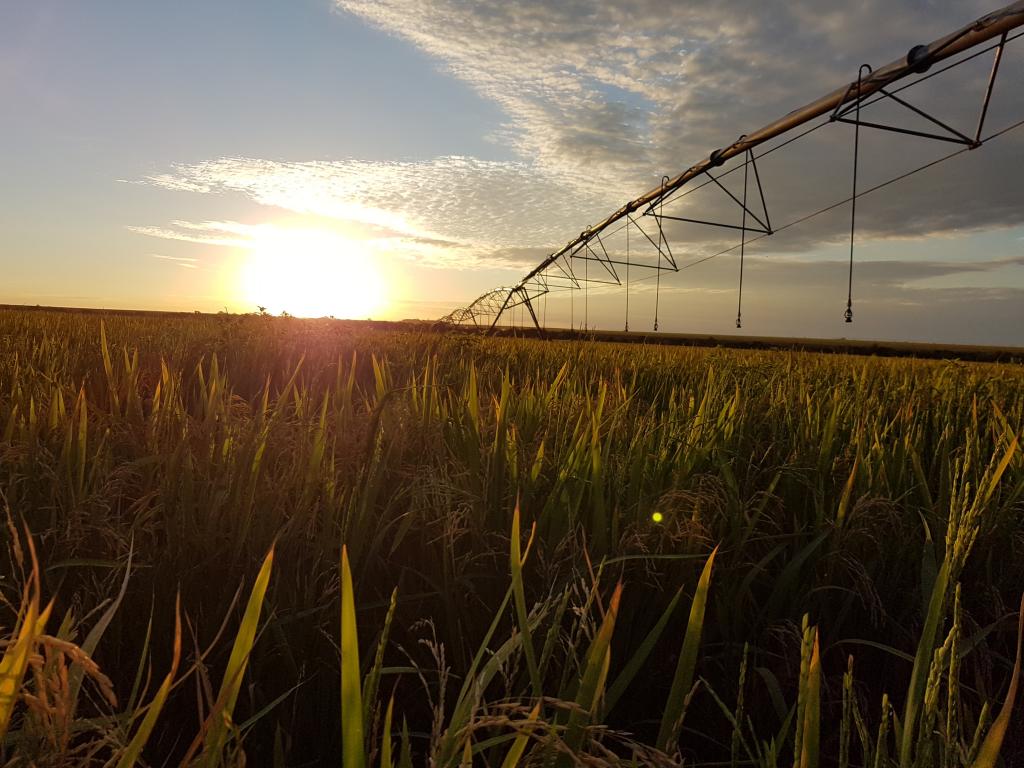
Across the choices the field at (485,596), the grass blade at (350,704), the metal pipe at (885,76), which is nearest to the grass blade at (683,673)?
the field at (485,596)

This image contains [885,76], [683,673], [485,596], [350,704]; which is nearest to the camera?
[350,704]

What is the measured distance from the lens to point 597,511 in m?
1.68

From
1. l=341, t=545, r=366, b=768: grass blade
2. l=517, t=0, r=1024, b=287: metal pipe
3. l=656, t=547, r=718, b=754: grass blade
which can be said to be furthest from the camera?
l=517, t=0, r=1024, b=287: metal pipe

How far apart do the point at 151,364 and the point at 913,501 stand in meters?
4.86

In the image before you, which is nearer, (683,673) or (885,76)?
(683,673)

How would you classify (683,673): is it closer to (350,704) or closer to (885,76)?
(350,704)

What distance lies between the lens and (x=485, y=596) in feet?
5.04

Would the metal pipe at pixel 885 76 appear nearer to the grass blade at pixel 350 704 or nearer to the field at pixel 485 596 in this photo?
the field at pixel 485 596

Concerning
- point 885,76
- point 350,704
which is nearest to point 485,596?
point 350,704

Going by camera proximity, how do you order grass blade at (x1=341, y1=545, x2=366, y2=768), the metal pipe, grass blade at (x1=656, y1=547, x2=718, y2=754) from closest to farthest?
1. grass blade at (x1=341, y1=545, x2=366, y2=768)
2. grass blade at (x1=656, y1=547, x2=718, y2=754)
3. the metal pipe

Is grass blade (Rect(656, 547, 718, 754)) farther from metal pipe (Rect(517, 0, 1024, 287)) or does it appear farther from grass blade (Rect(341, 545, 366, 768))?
metal pipe (Rect(517, 0, 1024, 287))

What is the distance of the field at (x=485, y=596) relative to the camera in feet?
2.52

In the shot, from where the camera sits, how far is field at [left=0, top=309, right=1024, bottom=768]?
77 centimetres

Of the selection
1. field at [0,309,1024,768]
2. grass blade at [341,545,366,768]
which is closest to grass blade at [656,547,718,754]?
field at [0,309,1024,768]
